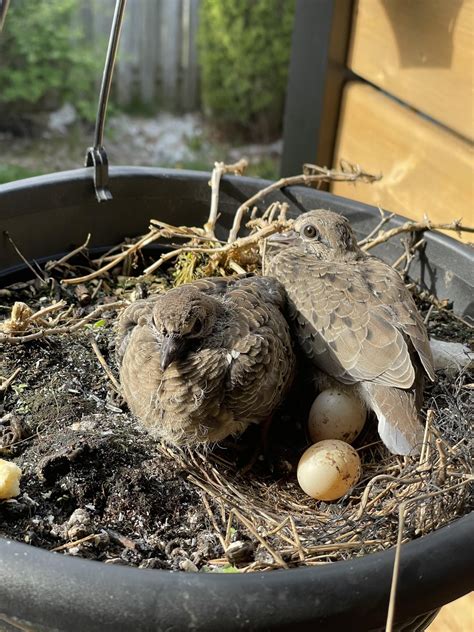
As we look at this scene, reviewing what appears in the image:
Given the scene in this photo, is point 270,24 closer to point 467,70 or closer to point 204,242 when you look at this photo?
point 467,70

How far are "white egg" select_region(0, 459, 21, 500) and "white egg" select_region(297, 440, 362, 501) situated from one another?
442 mm

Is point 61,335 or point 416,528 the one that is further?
point 61,335

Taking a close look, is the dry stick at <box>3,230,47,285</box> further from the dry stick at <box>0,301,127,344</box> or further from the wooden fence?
the wooden fence

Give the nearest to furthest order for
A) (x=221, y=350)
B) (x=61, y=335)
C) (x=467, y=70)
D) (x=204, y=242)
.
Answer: (x=221, y=350) → (x=61, y=335) → (x=204, y=242) → (x=467, y=70)

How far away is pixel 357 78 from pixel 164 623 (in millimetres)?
2091

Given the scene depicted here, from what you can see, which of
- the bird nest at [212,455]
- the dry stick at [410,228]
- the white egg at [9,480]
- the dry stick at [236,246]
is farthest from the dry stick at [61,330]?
the dry stick at [410,228]

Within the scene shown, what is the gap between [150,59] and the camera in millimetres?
5465

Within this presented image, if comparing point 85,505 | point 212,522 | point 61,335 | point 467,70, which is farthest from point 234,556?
point 467,70

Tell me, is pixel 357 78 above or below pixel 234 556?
above

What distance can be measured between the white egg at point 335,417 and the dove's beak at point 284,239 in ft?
1.29

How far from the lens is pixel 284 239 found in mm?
1635

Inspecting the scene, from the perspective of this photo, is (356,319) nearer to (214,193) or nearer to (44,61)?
(214,193)

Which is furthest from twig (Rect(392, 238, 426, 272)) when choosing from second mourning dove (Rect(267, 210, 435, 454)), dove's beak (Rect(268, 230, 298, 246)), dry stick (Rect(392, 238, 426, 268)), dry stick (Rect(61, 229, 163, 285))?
dry stick (Rect(61, 229, 163, 285))

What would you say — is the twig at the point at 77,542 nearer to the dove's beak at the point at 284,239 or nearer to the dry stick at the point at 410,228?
the dove's beak at the point at 284,239
